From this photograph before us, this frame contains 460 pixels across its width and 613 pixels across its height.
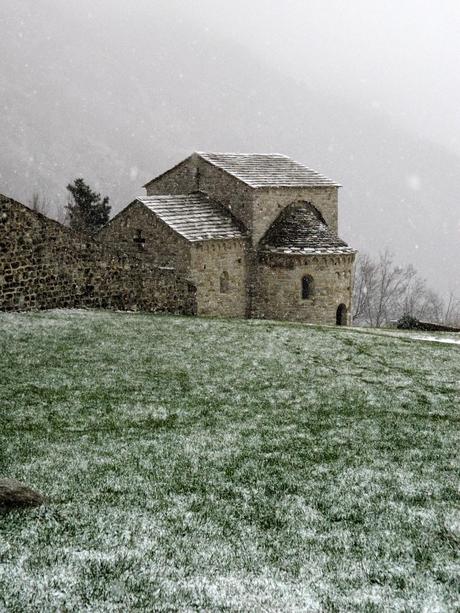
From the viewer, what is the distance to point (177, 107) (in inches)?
7436

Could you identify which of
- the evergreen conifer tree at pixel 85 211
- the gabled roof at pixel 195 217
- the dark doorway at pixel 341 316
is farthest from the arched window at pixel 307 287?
the evergreen conifer tree at pixel 85 211

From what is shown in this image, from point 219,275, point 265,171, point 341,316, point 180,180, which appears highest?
point 265,171

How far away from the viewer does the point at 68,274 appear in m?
24.0

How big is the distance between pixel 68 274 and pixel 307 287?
42.8ft

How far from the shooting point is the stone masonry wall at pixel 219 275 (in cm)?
3123

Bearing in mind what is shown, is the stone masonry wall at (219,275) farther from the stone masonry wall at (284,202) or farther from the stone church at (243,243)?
the stone masonry wall at (284,202)

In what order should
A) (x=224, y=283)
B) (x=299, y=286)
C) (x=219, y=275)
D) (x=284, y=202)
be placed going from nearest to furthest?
1. (x=219, y=275)
2. (x=224, y=283)
3. (x=299, y=286)
4. (x=284, y=202)

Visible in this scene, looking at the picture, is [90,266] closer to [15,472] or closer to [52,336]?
[52,336]

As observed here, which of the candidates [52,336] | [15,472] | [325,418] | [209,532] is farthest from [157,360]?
[209,532]

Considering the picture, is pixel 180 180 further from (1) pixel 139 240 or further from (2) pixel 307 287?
(2) pixel 307 287

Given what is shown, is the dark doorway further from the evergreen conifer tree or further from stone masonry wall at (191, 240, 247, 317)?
the evergreen conifer tree

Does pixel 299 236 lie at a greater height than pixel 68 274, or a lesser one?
greater

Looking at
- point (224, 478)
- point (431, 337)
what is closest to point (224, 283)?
point (431, 337)

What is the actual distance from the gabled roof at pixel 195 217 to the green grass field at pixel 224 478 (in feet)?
44.5
